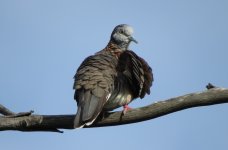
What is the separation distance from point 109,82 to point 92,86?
0.75 ft

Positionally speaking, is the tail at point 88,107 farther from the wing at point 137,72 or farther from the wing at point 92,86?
the wing at point 137,72

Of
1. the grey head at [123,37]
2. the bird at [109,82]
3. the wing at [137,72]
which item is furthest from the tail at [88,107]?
the grey head at [123,37]

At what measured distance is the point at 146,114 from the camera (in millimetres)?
4535

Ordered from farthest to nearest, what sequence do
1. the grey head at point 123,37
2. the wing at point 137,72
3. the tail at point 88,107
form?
1. the grey head at point 123,37
2. the wing at point 137,72
3. the tail at point 88,107

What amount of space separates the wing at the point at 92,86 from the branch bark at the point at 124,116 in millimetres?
168

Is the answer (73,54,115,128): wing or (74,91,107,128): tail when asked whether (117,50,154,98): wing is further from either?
(74,91,107,128): tail

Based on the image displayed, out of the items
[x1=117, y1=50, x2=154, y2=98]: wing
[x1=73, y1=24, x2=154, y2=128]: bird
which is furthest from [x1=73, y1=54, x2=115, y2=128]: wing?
[x1=117, y1=50, x2=154, y2=98]: wing

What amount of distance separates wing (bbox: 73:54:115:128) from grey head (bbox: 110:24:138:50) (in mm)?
1623

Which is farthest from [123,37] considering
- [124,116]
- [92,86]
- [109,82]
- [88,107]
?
[124,116]

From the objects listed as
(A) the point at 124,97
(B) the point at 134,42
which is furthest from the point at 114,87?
(B) the point at 134,42

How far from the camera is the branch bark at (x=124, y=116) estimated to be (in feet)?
14.7

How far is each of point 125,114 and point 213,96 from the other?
2.38 ft

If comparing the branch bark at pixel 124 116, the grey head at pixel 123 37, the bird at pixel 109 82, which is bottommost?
the branch bark at pixel 124 116

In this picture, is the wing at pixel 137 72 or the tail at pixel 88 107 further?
the wing at pixel 137 72
